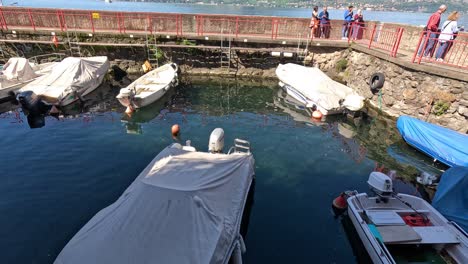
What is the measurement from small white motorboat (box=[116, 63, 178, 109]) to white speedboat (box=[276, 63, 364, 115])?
339 inches

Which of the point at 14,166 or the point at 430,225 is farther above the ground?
the point at 430,225

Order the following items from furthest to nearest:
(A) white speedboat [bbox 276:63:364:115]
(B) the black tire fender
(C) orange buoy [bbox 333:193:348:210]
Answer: (B) the black tire fender → (A) white speedboat [bbox 276:63:364:115] → (C) orange buoy [bbox 333:193:348:210]

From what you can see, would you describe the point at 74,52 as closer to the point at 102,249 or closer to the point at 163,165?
the point at 163,165

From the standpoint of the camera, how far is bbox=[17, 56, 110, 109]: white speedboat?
16.2 metres

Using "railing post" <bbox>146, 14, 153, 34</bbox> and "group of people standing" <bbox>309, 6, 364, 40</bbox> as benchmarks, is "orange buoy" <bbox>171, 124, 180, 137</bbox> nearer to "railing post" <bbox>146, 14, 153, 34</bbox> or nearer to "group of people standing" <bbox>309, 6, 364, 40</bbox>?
"railing post" <bbox>146, 14, 153, 34</bbox>

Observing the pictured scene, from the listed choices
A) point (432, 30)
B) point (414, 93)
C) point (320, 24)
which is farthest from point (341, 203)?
point (320, 24)

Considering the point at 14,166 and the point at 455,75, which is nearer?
the point at 14,166

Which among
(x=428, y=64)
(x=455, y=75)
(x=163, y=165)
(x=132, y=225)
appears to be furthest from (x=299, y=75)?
(x=132, y=225)

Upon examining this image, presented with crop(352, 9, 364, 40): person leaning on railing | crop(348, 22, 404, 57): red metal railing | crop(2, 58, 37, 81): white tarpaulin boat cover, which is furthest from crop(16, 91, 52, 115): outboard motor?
crop(352, 9, 364, 40): person leaning on railing

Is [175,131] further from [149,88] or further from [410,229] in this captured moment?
[410,229]

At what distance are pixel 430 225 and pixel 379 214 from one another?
4.76 ft

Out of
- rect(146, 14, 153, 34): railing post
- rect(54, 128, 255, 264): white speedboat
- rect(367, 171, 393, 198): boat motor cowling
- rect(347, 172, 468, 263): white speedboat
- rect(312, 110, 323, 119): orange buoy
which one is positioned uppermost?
rect(146, 14, 153, 34): railing post

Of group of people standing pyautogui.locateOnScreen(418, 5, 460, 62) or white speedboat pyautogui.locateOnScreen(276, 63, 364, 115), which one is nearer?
group of people standing pyautogui.locateOnScreen(418, 5, 460, 62)

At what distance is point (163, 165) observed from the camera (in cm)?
779
